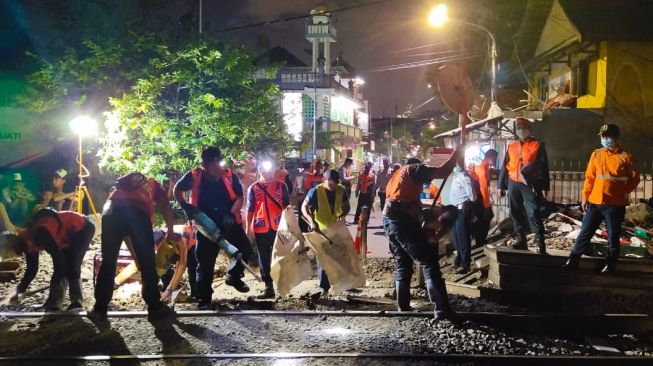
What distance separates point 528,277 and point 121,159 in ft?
27.0

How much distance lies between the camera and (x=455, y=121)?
31.2 metres

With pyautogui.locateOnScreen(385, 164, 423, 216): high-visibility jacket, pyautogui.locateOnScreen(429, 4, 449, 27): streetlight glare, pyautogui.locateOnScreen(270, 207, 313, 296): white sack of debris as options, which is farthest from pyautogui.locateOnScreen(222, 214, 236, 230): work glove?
pyautogui.locateOnScreen(429, 4, 449, 27): streetlight glare

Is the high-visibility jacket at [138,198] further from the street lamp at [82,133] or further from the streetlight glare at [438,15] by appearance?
the streetlight glare at [438,15]

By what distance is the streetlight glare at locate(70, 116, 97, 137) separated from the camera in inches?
388

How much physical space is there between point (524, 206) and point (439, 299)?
279 centimetres

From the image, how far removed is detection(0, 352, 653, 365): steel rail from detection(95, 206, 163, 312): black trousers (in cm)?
106

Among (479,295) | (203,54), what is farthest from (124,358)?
(203,54)

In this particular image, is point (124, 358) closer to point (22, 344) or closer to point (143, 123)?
point (22, 344)

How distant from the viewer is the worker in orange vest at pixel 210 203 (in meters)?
6.50

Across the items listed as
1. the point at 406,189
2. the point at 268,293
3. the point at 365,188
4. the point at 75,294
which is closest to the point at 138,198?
the point at 75,294

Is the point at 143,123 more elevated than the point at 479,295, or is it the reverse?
the point at 143,123

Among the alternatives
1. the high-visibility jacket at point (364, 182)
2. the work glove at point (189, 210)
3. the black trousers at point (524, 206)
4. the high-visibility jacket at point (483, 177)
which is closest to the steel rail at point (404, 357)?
the work glove at point (189, 210)

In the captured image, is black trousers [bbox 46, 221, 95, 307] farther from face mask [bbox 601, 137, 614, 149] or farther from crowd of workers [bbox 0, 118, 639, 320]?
face mask [bbox 601, 137, 614, 149]

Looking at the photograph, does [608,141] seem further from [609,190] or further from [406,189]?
[406,189]
